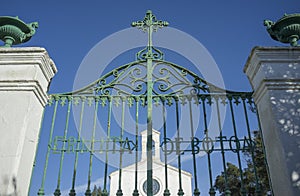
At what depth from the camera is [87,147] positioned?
11.4ft

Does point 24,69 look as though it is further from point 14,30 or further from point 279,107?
point 279,107

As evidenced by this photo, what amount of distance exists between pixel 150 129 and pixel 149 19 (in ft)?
6.41

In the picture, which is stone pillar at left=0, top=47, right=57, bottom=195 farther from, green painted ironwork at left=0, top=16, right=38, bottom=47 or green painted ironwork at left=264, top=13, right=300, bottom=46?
green painted ironwork at left=264, top=13, right=300, bottom=46

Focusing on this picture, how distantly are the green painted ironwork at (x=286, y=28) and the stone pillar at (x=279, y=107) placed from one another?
355mm

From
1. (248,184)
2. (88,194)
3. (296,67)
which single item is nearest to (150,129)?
(88,194)

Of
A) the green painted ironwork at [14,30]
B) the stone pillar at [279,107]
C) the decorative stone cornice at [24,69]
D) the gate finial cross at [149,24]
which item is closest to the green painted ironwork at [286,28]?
the stone pillar at [279,107]

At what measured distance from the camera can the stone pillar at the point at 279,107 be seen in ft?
9.11

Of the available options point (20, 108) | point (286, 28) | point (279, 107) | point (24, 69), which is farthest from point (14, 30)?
point (286, 28)

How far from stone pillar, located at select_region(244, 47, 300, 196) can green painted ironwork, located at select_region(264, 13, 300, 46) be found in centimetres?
36

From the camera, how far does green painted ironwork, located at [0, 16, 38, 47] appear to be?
356 cm

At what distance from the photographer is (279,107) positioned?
3.09 m

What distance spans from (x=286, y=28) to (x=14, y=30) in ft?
11.8

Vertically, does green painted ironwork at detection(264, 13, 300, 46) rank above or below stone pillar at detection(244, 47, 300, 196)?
above

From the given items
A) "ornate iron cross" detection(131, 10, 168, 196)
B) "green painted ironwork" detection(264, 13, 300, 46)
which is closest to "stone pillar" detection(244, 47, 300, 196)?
"green painted ironwork" detection(264, 13, 300, 46)
